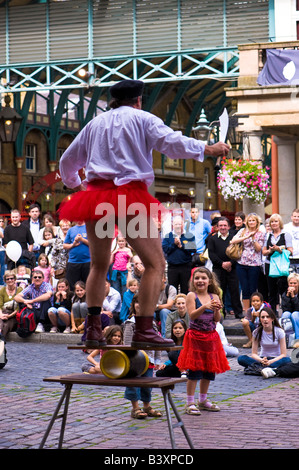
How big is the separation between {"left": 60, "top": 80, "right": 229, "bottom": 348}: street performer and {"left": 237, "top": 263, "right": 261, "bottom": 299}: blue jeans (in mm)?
7742

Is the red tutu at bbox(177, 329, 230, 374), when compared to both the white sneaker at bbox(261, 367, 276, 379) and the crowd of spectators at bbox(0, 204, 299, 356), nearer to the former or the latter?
the white sneaker at bbox(261, 367, 276, 379)

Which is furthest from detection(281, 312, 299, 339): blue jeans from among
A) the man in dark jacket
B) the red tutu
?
the red tutu

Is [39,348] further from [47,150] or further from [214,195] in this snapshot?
[214,195]

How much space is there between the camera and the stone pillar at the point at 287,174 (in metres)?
20.9

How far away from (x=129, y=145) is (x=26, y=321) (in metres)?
8.55

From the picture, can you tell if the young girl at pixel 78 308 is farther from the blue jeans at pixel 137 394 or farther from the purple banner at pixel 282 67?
the purple banner at pixel 282 67

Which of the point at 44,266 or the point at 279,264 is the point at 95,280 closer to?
the point at 279,264

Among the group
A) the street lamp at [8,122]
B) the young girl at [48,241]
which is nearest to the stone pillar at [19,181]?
the street lamp at [8,122]

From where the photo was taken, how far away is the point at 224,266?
13547 millimetres

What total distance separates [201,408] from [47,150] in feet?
107

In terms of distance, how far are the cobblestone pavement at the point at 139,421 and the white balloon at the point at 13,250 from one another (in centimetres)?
455

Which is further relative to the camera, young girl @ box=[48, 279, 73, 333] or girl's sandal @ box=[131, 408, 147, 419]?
young girl @ box=[48, 279, 73, 333]

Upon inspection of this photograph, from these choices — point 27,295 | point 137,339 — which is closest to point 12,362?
point 27,295

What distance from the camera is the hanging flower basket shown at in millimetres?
16234
